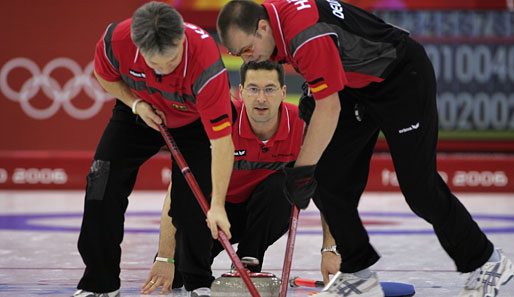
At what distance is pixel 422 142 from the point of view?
9.75 ft

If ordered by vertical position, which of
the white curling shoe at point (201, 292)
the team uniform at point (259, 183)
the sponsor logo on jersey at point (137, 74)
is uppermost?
the sponsor logo on jersey at point (137, 74)

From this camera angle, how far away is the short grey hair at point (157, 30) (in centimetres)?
267

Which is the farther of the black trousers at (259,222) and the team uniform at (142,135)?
the black trousers at (259,222)

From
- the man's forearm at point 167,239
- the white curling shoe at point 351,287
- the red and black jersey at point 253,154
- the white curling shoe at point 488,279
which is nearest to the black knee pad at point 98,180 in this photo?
the man's forearm at point 167,239

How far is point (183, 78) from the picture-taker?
115 inches

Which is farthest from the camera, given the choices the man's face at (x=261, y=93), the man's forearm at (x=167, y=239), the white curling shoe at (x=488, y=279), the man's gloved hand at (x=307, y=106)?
the man's face at (x=261, y=93)

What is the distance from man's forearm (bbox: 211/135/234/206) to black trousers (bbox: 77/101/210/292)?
1.43 feet

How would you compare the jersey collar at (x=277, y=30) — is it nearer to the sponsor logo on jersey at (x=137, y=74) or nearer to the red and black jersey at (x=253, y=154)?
the sponsor logo on jersey at (x=137, y=74)

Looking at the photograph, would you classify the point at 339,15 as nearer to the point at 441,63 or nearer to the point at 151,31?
the point at 151,31

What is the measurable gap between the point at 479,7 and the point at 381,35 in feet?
21.4

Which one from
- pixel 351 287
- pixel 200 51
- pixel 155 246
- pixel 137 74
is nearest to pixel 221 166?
pixel 200 51

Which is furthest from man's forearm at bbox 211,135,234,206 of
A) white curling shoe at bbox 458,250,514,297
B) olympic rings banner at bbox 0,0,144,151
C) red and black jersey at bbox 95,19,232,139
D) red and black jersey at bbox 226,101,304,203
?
olympic rings banner at bbox 0,0,144,151

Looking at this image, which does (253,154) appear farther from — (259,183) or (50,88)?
(50,88)

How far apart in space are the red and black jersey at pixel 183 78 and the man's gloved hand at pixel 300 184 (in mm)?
304
